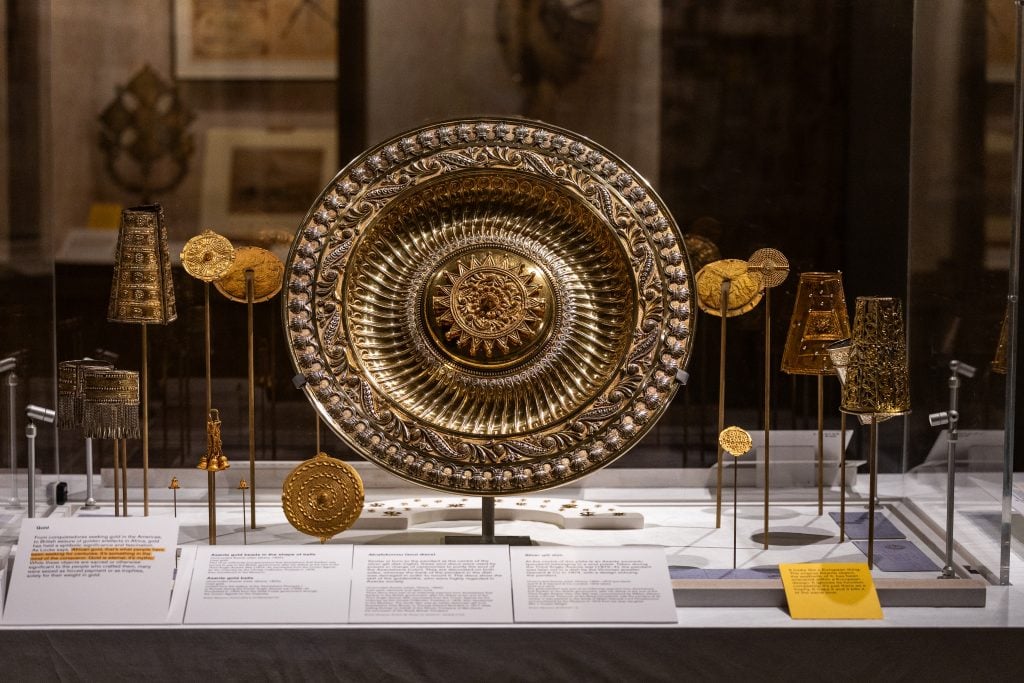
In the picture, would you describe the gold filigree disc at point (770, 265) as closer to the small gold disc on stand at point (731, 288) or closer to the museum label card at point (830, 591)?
the small gold disc on stand at point (731, 288)

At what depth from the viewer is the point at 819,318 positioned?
319cm

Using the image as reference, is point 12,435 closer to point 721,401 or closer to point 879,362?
point 721,401

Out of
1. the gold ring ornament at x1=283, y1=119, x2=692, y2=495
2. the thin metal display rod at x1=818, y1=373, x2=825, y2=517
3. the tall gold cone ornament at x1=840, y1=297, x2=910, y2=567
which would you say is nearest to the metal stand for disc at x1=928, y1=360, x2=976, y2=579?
the tall gold cone ornament at x1=840, y1=297, x2=910, y2=567

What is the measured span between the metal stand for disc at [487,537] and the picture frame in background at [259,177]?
1.03 m

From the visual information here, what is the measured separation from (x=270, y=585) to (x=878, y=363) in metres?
1.35

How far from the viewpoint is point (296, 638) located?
246cm

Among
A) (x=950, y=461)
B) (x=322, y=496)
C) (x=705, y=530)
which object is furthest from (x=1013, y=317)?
(x=322, y=496)

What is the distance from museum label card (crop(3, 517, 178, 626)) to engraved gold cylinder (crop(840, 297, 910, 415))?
147 centimetres

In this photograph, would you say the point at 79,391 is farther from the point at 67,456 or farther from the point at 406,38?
the point at 406,38

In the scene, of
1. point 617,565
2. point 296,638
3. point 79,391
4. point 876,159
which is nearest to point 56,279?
point 79,391

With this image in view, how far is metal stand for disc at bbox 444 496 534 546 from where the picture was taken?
286 cm

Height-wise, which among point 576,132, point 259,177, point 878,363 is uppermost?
point 576,132

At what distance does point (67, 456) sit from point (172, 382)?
1.25ft

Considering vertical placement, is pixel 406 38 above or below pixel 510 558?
above
